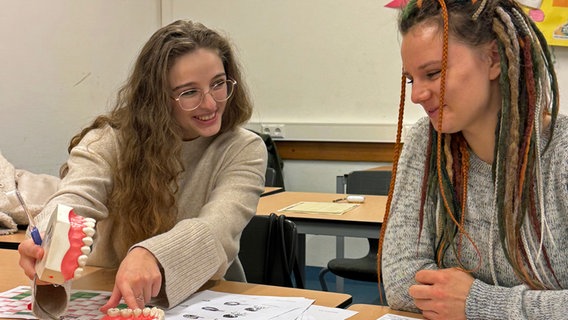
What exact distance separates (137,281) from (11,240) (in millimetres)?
1276

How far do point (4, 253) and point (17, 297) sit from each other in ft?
1.76

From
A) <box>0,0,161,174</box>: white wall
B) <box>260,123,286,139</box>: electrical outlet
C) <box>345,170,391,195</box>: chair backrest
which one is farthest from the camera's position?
<box>260,123,286,139</box>: electrical outlet

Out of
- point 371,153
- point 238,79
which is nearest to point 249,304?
point 238,79

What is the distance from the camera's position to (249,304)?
4.53 ft

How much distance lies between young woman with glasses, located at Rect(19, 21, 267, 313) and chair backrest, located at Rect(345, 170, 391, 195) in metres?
1.68

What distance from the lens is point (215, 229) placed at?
154 centimetres

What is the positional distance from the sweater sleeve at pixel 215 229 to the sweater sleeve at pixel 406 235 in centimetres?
37

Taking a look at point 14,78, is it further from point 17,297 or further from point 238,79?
point 17,297

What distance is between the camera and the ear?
1317mm

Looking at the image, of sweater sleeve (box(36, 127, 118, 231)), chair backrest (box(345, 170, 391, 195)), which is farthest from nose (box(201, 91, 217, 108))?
chair backrest (box(345, 170, 391, 195))

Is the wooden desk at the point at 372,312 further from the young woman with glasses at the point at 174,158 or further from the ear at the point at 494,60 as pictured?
the ear at the point at 494,60

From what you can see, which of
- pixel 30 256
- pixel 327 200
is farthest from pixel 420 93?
pixel 327 200

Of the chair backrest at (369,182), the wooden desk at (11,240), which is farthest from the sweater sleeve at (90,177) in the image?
the chair backrest at (369,182)

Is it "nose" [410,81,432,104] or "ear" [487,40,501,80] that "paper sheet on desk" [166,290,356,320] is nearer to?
"nose" [410,81,432,104]
